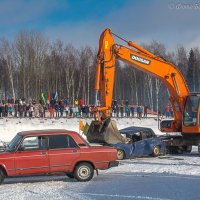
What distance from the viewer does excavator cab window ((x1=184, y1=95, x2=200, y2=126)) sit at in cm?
2173

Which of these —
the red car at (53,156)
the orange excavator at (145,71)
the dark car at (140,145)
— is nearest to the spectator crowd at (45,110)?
the orange excavator at (145,71)

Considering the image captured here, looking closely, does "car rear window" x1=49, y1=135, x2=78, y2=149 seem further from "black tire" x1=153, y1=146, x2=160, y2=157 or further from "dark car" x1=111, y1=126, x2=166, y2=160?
"black tire" x1=153, y1=146, x2=160, y2=157

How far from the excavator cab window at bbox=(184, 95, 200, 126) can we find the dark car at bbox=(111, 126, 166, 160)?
1974mm

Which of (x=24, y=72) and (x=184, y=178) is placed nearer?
(x=184, y=178)

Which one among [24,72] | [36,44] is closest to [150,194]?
[24,72]

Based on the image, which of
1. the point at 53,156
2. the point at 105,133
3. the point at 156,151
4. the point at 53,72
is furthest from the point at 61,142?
the point at 53,72

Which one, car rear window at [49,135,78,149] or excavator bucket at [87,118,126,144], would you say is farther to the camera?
excavator bucket at [87,118,126,144]

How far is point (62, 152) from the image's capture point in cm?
1300

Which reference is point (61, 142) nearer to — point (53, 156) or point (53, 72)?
A: point (53, 156)

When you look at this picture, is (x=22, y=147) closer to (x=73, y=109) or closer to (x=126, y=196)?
(x=126, y=196)

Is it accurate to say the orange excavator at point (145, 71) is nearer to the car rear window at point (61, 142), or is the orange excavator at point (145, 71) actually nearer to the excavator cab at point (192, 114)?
the excavator cab at point (192, 114)

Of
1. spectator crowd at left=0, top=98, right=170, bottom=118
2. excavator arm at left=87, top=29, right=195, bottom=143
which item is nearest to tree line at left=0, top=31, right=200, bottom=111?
spectator crowd at left=0, top=98, right=170, bottom=118

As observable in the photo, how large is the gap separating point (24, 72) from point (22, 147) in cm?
4960

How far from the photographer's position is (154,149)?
2061cm
